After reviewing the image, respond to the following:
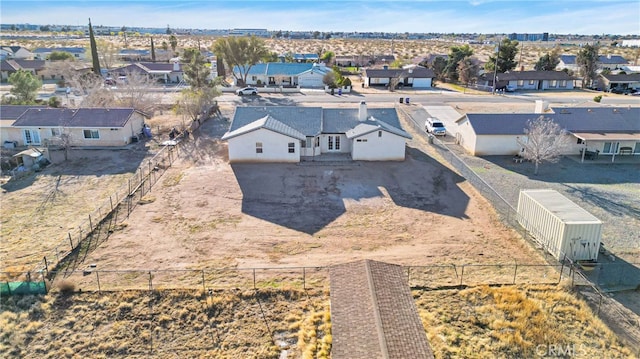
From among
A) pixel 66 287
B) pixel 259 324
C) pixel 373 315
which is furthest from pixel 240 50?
pixel 373 315

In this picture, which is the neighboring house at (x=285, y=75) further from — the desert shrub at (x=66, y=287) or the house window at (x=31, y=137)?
the desert shrub at (x=66, y=287)

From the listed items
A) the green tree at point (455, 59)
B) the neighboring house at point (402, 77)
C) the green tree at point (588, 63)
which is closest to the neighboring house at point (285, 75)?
the neighboring house at point (402, 77)

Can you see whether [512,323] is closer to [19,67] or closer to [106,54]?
[19,67]

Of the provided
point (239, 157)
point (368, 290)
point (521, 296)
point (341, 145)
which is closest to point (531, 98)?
point (341, 145)

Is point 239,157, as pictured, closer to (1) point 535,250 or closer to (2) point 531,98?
(1) point 535,250

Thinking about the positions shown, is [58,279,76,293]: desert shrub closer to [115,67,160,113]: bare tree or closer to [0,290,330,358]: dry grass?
[0,290,330,358]: dry grass
